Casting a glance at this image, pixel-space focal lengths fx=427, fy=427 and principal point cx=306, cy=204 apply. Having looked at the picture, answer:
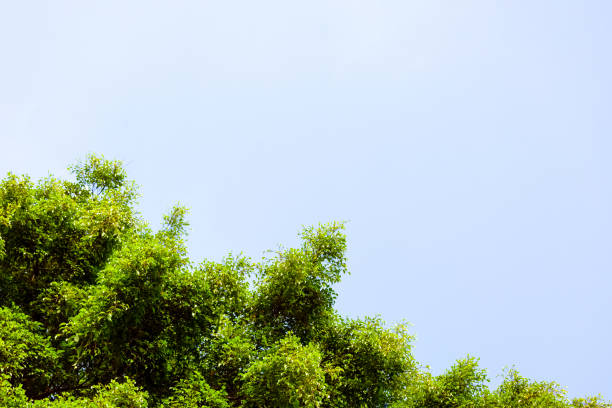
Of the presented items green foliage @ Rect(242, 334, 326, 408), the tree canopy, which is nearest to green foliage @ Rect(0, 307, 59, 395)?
the tree canopy

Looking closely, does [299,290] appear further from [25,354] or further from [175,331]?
[25,354]

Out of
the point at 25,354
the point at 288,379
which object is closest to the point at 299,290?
the point at 288,379

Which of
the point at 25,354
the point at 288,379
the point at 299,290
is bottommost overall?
the point at 25,354

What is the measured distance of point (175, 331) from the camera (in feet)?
57.7

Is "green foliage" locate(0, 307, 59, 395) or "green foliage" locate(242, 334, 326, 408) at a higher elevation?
"green foliage" locate(242, 334, 326, 408)

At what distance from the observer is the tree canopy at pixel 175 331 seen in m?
15.3

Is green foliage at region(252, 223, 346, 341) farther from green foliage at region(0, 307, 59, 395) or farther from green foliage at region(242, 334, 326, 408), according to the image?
green foliage at region(0, 307, 59, 395)

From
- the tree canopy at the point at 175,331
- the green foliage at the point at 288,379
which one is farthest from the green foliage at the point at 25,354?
the green foliage at the point at 288,379

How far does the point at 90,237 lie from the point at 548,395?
21688 millimetres

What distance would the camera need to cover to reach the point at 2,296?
57.8 feet

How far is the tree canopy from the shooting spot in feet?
50.2

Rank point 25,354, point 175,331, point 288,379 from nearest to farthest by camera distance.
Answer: point 25,354, point 288,379, point 175,331

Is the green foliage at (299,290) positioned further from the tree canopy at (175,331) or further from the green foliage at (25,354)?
the green foliage at (25,354)

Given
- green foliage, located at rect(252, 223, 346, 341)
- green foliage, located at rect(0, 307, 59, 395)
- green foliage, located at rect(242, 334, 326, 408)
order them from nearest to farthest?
green foliage, located at rect(0, 307, 59, 395), green foliage, located at rect(242, 334, 326, 408), green foliage, located at rect(252, 223, 346, 341)
